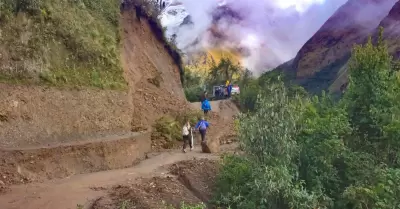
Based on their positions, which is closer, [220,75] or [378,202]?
[378,202]

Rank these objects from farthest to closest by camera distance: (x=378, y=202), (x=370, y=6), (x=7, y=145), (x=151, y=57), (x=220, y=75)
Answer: (x=220, y=75)
(x=370, y=6)
(x=151, y=57)
(x=7, y=145)
(x=378, y=202)

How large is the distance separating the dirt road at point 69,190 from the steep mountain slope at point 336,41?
2503 cm

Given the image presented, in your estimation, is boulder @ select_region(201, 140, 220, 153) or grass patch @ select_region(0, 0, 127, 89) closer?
grass patch @ select_region(0, 0, 127, 89)

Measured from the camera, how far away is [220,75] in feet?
199

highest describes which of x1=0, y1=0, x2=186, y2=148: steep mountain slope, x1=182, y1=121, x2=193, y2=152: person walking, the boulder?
x1=0, y1=0, x2=186, y2=148: steep mountain slope

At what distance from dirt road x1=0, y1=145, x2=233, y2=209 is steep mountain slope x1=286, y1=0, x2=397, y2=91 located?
82.1 feet

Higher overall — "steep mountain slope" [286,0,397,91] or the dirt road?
"steep mountain slope" [286,0,397,91]

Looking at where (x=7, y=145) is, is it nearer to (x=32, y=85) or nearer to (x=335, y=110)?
(x=32, y=85)

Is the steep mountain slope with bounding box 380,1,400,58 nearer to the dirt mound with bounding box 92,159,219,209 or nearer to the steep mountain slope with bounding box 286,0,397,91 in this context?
the steep mountain slope with bounding box 286,0,397,91

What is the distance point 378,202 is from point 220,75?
50.6 metres

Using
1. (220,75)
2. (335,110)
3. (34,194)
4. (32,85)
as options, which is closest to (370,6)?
(220,75)

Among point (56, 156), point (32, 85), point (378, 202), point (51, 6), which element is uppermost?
point (51, 6)

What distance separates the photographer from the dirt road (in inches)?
396

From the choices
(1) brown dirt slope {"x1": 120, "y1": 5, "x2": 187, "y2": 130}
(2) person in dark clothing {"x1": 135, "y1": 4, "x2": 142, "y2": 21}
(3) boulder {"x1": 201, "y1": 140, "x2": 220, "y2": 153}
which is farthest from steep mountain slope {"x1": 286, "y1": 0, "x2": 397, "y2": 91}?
(3) boulder {"x1": 201, "y1": 140, "x2": 220, "y2": 153}
